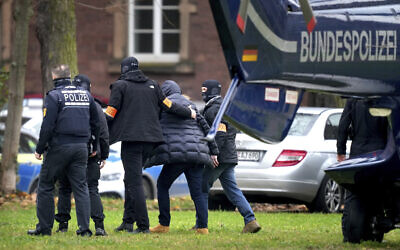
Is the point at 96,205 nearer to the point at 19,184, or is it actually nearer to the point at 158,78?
the point at 19,184

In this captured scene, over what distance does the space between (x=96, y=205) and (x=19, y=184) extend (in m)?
7.17

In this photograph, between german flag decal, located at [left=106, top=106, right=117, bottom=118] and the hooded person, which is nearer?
german flag decal, located at [left=106, top=106, right=117, bottom=118]

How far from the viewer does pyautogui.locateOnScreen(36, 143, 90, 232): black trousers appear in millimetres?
11617

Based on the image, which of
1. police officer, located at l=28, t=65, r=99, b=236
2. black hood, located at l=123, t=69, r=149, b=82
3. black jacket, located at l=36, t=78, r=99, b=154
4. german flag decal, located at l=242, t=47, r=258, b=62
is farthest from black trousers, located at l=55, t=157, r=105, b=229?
german flag decal, located at l=242, t=47, r=258, b=62

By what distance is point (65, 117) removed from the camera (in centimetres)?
1162

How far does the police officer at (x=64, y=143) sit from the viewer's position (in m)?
11.6

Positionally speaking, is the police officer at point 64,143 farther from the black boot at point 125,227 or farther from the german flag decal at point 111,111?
the black boot at point 125,227

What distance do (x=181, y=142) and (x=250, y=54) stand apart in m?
3.43

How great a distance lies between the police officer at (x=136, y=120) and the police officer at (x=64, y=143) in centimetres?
37

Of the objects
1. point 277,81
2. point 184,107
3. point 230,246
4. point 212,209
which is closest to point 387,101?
point 277,81

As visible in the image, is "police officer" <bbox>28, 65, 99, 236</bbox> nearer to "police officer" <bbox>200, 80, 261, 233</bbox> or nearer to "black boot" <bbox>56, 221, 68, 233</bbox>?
"black boot" <bbox>56, 221, 68, 233</bbox>

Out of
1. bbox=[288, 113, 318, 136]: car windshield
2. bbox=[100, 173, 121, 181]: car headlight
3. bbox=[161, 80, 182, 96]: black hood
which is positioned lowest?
bbox=[100, 173, 121, 181]: car headlight

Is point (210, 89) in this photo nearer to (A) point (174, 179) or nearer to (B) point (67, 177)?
(A) point (174, 179)

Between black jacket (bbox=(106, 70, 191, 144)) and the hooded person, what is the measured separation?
213 millimetres
